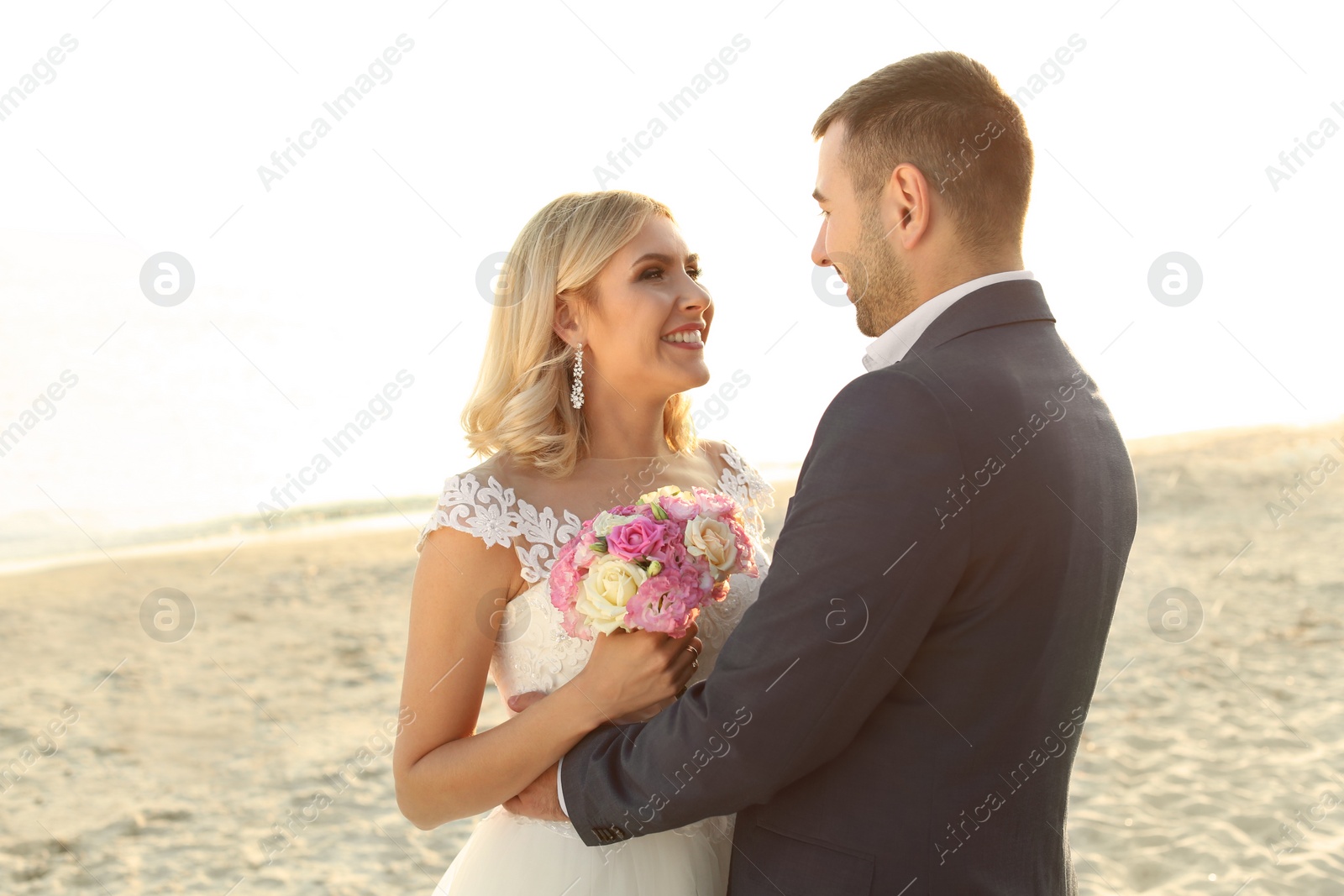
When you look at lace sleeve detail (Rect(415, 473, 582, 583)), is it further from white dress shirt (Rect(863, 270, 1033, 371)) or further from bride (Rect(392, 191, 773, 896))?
white dress shirt (Rect(863, 270, 1033, 371))

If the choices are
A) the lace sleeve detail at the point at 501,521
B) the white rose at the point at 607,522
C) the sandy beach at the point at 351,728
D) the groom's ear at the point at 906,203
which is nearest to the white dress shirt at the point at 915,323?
the groom's ear at the point at 906,203

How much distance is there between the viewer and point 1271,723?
9.34 metres

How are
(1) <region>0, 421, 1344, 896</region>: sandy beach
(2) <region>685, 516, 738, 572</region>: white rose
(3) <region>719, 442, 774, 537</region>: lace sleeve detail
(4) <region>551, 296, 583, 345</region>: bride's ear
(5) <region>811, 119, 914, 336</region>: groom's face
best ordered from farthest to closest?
(1) <region>0, 421, 1344, 896</region>: sandy beach < (3) <region>719, 442, 774, 537</region>: lace sleeve detail < (4) <region>551, 296, 583, 345</region>: bride's ear < (2) <region>685, 516, 738, 572</region>: white rose < (5) <region>811, 119, 914, 336</region>: groom's face

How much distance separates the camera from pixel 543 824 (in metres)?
3.19

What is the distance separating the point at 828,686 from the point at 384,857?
6774 mm

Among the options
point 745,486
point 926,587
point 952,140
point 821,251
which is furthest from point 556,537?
point 952,140

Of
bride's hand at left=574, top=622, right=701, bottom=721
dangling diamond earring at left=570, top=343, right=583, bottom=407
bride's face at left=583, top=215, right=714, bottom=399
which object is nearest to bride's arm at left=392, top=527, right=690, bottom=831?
bride's hand at left=574, top=622, right=701, bottom=721

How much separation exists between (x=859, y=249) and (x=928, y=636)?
3.04ft

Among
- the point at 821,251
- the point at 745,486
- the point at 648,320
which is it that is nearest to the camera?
the point at 821,251

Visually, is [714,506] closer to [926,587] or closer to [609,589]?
[609,589]

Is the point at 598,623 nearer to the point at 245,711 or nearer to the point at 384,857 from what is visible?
the point at 384,857

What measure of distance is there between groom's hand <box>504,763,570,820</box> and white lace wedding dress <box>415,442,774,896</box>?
126mm

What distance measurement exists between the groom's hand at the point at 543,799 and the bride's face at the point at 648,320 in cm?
142

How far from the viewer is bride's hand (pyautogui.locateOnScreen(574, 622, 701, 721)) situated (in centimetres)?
278
